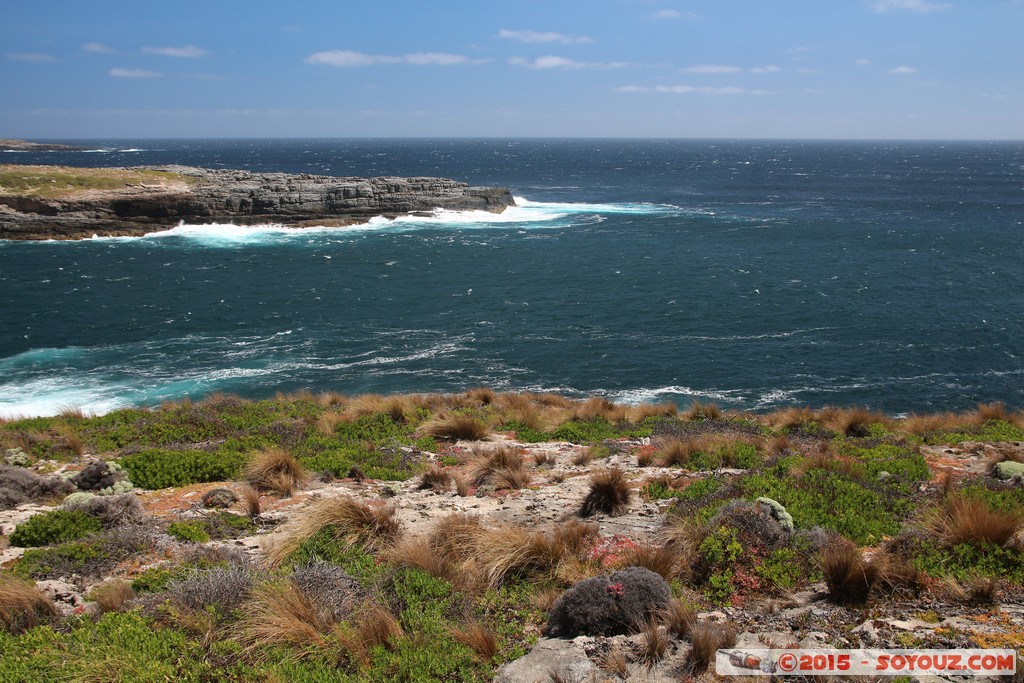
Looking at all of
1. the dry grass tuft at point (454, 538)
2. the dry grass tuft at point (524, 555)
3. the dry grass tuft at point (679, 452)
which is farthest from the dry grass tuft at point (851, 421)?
the dry grass tuft at point (454, 538)

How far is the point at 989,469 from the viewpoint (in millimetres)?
11078

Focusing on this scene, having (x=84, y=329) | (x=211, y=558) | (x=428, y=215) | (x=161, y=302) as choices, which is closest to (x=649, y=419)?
(x=211, y=558)

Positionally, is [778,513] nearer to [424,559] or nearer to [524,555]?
[524,555]

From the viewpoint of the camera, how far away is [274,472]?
10953mm

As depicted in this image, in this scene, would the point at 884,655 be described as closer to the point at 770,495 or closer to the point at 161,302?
the point at 770,495

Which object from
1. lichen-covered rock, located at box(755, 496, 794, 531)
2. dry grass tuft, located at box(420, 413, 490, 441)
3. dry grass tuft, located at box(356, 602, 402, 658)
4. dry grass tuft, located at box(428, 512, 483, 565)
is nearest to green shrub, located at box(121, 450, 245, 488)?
dry grass tuft, located at box(420, 413, 490, 441)

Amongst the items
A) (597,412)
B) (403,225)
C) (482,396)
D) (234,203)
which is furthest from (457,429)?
(234,203)

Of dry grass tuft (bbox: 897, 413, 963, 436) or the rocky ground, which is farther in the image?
dry grass tuft (bbox: 897, 413, 963, 436)

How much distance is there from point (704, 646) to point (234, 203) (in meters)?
65.8

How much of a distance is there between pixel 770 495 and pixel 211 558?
702cm

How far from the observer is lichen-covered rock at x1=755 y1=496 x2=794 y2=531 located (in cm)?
765

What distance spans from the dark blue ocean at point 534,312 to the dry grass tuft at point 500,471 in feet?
45.6

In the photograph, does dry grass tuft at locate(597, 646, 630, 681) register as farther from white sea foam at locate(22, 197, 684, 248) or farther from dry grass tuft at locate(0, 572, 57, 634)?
white sea foam at locate(22, 197, 684, 248)

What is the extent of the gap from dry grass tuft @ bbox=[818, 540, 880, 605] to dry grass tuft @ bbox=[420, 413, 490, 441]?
896cm
